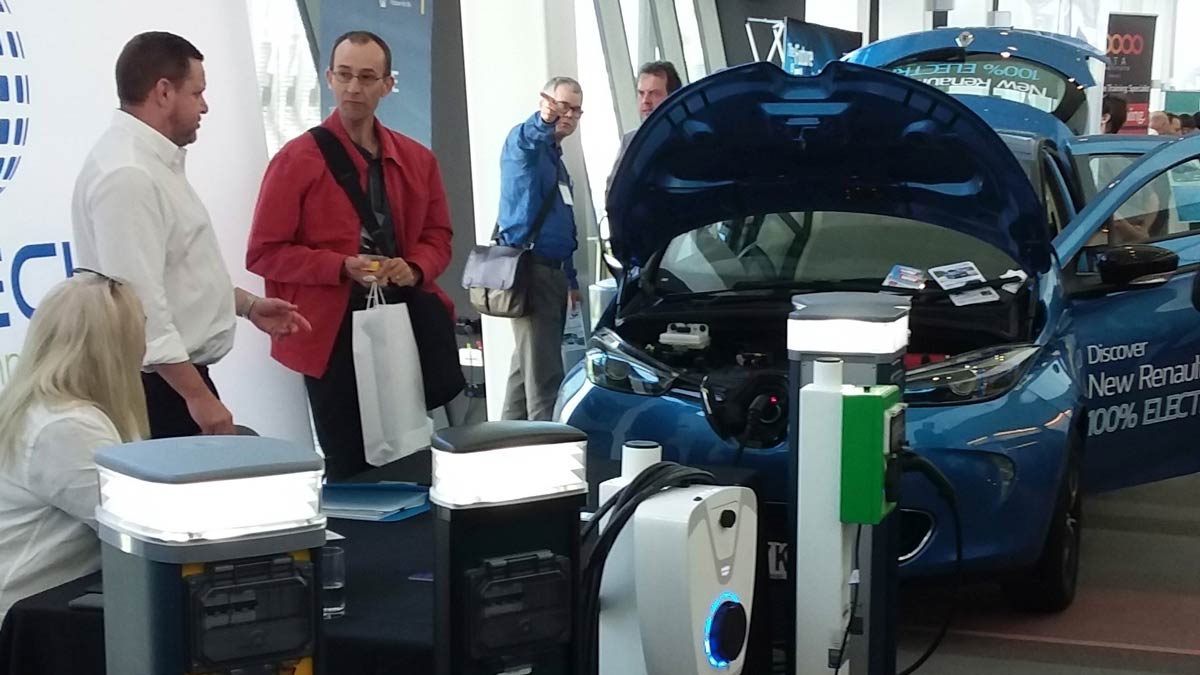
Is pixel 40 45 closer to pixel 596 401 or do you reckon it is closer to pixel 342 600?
pixel 596 401

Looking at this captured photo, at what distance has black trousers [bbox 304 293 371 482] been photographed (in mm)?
4203

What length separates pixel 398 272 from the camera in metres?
4.20

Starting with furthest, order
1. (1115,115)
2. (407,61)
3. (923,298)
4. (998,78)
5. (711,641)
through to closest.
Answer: (1115,115) < (998,78) < (407,61) < (923,298) < (711,641)

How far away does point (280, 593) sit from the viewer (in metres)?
1.38

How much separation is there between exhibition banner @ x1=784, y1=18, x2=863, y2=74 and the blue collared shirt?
426cm

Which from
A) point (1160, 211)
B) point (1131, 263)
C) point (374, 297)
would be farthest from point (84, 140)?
point (1160, 211)

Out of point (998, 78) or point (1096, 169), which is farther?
point (1096, 169)

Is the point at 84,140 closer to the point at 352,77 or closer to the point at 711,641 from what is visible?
the point at 352,77

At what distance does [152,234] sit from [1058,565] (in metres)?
2.68

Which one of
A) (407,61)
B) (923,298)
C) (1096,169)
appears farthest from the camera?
(1096,169)

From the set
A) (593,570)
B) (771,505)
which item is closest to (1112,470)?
(771,505)

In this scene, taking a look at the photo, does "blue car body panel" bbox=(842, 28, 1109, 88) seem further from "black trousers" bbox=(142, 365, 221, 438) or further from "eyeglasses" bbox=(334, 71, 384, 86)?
"black trousers" bbox=(142, 365, 221, 438)

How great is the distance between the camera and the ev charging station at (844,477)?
280 centimetres

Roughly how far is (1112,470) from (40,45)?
3455mm
